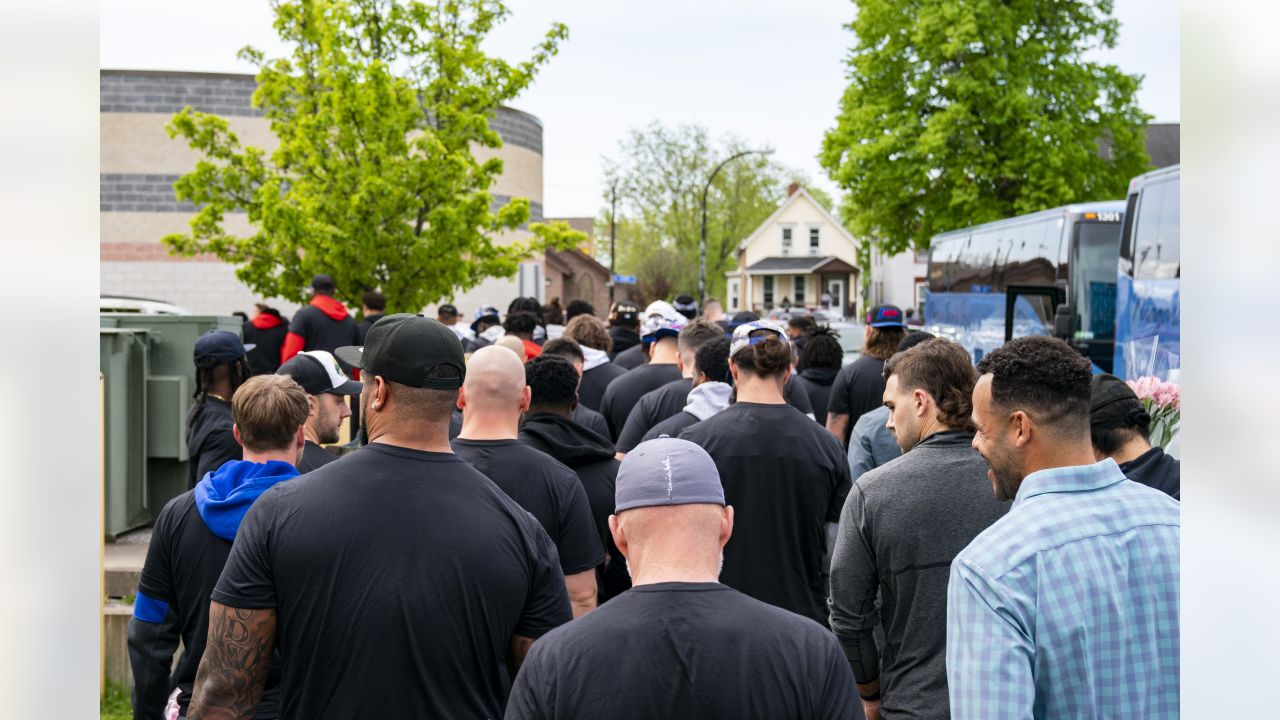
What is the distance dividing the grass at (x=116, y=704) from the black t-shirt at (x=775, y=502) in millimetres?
3843

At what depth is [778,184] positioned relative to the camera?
67.3m

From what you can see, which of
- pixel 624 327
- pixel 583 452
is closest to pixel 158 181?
pixel 624 327

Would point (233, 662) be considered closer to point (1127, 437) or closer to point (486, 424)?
point (486, 424)

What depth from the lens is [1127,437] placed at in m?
4.21

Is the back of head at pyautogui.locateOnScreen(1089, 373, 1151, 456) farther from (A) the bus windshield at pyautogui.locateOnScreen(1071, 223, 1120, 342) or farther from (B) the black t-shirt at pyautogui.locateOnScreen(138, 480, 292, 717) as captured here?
(A) the bus windshield at pyautogui.locateOnScreen(1071, 223, 1120, 342)

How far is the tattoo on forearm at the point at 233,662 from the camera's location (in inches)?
116

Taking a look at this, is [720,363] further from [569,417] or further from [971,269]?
[971,269]

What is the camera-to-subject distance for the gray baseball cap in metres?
2.47

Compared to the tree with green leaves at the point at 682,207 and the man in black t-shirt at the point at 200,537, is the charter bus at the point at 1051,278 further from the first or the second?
the tree with green leaves at the point at 682,207

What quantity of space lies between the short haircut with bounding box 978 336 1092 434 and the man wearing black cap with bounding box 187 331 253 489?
3.75m

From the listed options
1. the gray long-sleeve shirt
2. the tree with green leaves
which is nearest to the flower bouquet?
the gray long-sleeve shirt
